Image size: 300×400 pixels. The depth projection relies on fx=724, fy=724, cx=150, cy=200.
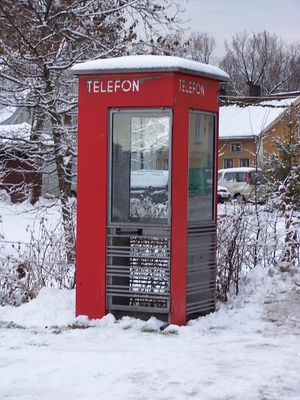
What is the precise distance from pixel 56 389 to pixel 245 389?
1.40 metres

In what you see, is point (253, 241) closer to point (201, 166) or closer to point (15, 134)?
point (201, 166)

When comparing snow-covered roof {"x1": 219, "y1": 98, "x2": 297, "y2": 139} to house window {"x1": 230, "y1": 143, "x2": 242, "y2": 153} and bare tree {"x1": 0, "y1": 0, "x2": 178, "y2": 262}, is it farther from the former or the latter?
bare tree {"x1": 0, "y1": 0, "x2": 178, "y2": 262}

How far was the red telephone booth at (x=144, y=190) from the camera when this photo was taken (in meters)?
7.66

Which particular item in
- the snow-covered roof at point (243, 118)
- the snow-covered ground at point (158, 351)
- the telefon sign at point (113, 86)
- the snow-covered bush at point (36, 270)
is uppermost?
the snow-covered roof at point (243, 118)

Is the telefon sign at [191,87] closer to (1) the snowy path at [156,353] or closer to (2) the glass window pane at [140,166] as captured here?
(2) the glass window pane at [140,166]

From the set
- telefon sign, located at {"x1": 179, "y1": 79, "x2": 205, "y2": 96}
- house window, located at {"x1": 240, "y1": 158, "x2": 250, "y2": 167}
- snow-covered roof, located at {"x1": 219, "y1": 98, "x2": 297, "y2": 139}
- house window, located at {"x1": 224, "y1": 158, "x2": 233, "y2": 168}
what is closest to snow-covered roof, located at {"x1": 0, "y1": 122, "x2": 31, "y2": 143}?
telefon sign, located at {"x1": 179, "y1": 79, "x2": 205, "y2": 96}

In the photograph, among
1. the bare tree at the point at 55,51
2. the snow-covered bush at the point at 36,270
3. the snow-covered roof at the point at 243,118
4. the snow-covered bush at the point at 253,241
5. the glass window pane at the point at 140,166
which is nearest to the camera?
the glass window pane at the point at 140,166

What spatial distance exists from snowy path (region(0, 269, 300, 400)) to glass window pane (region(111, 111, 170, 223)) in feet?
4.07

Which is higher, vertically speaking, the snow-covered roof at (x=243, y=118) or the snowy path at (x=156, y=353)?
the snow-covered roof at (x=243, y=118)

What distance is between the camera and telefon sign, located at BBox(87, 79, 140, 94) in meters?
7.69

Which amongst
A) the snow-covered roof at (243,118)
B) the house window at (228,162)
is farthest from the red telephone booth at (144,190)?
the house window at (228,162)

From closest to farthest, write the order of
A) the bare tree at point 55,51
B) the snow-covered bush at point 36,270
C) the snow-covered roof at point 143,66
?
the snow-covered roof at point 143,66 < the snow-covered bush at point 36,270 < the bare tree at point 55,51

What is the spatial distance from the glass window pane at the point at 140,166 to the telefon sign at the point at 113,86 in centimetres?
26

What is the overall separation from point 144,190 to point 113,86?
122 centimetres
